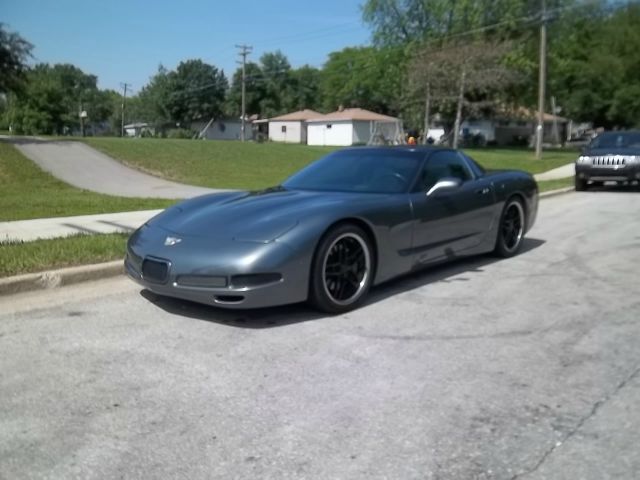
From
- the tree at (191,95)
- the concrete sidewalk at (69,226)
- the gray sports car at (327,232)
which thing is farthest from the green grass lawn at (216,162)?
the tree at (191,95)

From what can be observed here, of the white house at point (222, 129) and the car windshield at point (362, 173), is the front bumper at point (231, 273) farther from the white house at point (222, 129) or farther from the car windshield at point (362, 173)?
the white house at point (222, 129)

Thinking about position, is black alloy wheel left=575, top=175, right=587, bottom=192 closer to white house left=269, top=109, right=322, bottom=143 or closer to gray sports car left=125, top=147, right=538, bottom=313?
gray sports car left=125, top=147, right=538, bottom=313

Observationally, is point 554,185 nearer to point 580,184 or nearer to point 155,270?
point 580,184

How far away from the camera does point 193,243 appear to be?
4.70m

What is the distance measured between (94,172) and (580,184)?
13871 mm

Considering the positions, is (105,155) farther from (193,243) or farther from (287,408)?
(287,408)

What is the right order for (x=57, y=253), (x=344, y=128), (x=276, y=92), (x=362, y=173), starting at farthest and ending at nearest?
(x=276, y=92) < (x=344, y=128) < (x=57, y=253) < (x=362, y=173)

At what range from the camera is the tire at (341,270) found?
4.77 metres

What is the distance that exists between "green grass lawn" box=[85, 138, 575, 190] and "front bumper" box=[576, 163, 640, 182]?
26.2ft

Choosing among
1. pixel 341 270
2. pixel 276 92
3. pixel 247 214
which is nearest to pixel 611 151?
pixel 341 270

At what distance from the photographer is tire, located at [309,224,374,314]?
4770 millimetres

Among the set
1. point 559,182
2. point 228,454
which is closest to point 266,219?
point 228,454

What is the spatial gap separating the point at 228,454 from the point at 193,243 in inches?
83.5

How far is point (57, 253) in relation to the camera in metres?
6.16
